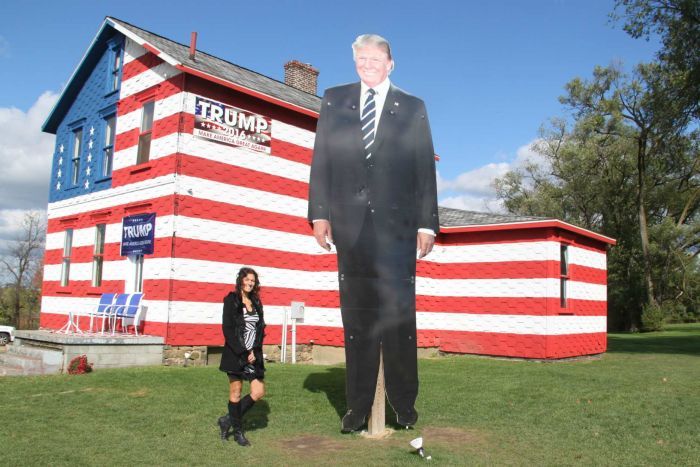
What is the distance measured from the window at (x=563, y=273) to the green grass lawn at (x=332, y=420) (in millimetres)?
4240

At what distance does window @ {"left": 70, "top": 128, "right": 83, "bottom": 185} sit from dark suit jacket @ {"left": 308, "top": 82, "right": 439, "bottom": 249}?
1349 cm

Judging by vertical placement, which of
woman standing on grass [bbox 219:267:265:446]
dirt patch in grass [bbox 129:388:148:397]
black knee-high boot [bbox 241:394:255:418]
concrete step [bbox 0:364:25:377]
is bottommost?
concrete step [bbox 0:364:25:377]

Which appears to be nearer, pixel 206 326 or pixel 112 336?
pixel 112 336

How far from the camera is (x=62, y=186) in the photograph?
19.2 m

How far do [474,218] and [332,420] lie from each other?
11.3m

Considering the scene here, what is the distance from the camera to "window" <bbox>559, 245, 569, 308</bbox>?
1734cm

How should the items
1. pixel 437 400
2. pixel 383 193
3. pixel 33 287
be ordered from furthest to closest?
pixel 33 287, pixel 437 400, pixel 383 193

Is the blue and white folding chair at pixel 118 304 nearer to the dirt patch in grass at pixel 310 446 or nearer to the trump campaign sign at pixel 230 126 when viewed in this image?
the trump campaign sign at pixel 230 126

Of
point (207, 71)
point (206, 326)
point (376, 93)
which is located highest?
point (207, 71)

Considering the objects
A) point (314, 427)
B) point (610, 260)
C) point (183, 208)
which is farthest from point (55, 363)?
point (610, 260)

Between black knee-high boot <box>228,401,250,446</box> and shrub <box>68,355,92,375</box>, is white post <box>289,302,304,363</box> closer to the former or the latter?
shrub <box>68,355,92,375</box>

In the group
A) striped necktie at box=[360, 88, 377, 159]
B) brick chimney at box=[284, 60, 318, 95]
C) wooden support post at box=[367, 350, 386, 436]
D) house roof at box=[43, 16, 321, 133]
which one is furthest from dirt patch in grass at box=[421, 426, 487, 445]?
brick chimney at box=[284, 60, 318, 95]

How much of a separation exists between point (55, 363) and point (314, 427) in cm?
723

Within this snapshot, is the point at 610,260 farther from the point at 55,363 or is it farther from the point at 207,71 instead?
the point at 55,363
